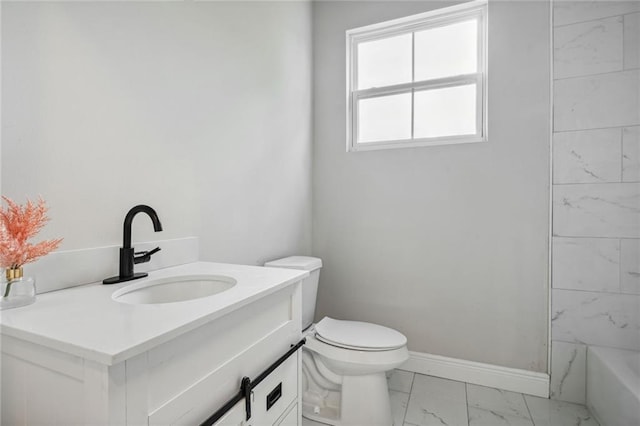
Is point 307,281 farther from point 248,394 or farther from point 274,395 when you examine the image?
point 248,394

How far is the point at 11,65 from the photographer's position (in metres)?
0.79

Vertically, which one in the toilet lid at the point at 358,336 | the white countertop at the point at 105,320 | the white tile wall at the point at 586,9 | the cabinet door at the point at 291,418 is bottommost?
the cabinet door at the point at 291,418

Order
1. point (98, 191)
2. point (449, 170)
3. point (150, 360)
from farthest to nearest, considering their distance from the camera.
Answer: point (449, 170) < point (98, 191) < point (150, 360)

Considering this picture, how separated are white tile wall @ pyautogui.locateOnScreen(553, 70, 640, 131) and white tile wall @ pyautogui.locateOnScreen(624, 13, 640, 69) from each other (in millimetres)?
51

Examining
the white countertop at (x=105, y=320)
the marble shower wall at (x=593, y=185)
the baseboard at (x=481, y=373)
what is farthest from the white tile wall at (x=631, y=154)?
the white countertop at (x=105, y=320)

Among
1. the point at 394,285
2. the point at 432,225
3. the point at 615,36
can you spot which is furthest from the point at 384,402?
the point at 615,36

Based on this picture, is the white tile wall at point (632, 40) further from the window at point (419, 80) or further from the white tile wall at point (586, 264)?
the white tile wall at point (586, 264)

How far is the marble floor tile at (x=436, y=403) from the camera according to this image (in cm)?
160

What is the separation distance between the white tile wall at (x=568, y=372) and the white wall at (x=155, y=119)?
5.47ft

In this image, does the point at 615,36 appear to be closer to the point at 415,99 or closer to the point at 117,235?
the point at 415,99

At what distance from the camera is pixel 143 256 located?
107 centimetres

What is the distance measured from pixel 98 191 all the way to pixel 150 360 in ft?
2.21

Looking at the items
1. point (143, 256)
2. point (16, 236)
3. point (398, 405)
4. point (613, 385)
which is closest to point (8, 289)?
point (16, 236)

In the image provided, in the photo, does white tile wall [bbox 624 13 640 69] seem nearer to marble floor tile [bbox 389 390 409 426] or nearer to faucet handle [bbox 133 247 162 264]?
marble floor tile [bbox 389 390 409 426]
